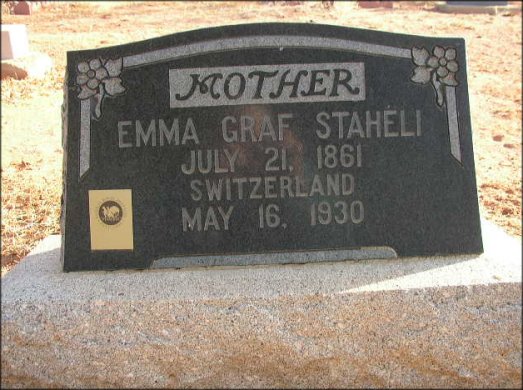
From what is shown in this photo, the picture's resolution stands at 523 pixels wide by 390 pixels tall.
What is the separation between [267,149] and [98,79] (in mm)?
717

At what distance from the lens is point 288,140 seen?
2.74 m

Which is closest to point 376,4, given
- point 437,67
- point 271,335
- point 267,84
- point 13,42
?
point 13,42

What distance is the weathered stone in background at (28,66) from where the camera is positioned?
24.0ft

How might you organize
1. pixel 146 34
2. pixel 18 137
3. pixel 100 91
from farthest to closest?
pixel 146 34 → pixel 18 137 → pixel 100 91

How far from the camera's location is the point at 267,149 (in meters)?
2.73

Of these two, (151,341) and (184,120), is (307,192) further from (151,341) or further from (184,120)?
(151,341)

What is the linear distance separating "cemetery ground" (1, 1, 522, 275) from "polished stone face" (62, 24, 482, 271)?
101cm

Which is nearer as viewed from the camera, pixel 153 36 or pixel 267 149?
pixel 267 149

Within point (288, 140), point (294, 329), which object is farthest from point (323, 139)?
point (294, 329)

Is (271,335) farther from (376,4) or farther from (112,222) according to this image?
Result: (376,4)

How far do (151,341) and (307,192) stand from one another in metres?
0.84

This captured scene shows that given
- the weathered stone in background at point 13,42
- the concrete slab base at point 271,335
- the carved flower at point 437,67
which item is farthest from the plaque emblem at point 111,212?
the weathered stone in background at point 13,42

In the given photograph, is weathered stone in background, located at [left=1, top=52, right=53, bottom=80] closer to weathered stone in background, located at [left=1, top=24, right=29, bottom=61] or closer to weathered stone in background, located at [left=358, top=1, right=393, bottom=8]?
weathered stone in background, located at [left=1, top=24, right=29, bottom=61]

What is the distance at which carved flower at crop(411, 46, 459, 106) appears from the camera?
108 inches
